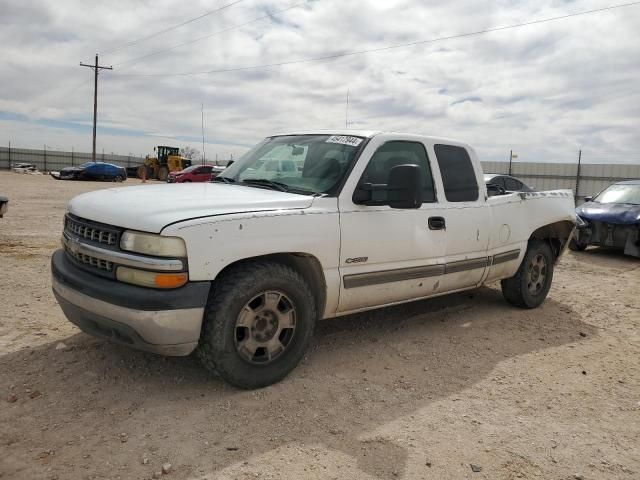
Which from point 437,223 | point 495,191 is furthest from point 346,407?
point 495,191

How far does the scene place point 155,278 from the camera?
299cm

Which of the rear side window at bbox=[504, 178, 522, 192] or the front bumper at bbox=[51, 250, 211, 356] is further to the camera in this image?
the rear side window at bbox=[504, 178, 522, 192]

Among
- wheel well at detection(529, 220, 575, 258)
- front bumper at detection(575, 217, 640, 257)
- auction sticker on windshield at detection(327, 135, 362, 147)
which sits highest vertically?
auction sticker on windshield at detection(327, 135, 362, 147)

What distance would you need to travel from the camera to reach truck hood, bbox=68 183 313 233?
10.1ft

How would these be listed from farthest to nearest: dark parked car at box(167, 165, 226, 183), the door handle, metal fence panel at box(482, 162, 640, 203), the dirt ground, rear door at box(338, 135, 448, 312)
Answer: dark parked car at box(167, 165, 226, 183)
metal fence panel at box(482, 162, 640, 203)
the door handle
rear door at box(338, 135, 448, 312)
the dirt ground

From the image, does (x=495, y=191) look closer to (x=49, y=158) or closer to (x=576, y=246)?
(x=576, y=246)

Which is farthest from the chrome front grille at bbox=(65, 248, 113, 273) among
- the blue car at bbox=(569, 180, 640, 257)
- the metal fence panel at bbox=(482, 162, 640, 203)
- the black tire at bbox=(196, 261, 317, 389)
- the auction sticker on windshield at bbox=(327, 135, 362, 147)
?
the metal fence panel at bbox=(482, 162, 640, 203)

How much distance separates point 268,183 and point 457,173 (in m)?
1.84

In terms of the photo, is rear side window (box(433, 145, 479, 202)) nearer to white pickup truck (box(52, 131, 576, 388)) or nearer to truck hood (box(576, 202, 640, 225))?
white pickup truck (box(52, 131, 576, 388))

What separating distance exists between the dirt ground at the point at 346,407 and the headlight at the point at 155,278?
0.78 meters

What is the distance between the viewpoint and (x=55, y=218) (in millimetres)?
11797

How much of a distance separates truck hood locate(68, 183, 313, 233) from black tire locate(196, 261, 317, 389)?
0.41 m

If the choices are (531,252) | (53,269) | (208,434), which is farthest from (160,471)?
(531,252)

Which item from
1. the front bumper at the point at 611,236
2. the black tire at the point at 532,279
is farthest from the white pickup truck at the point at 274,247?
the front bumper at the point at 611,236
